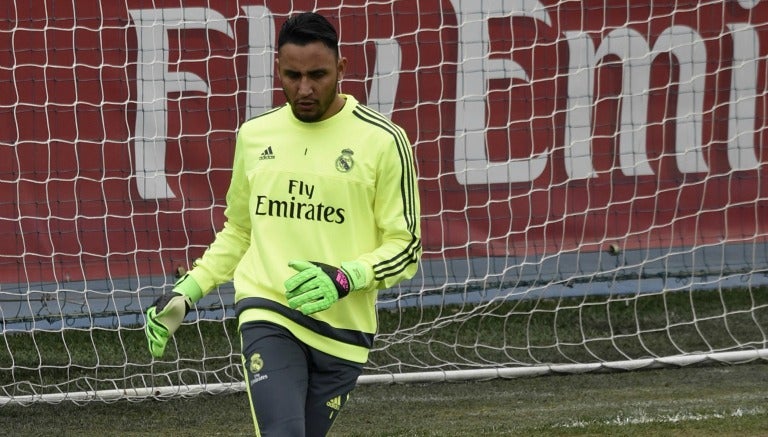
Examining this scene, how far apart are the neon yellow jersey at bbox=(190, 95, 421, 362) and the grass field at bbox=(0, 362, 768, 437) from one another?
247 cm

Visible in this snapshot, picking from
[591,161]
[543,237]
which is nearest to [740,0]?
[591,161]

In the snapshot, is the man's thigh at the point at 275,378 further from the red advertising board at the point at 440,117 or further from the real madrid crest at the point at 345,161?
the red advertising board at the point at 440,117

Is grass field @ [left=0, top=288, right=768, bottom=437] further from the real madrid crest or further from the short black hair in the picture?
the short black hair

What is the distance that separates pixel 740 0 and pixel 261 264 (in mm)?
5686

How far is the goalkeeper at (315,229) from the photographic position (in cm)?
412

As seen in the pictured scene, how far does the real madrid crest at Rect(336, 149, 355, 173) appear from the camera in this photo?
4207 mm

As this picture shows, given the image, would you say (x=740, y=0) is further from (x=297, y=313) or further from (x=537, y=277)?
(x=297, y=313)

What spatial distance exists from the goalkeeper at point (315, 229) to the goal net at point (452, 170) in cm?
372

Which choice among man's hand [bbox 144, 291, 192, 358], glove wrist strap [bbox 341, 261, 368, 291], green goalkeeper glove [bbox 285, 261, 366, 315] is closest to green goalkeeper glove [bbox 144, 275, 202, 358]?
man's hand [bbox 144, 291, 192, 358]

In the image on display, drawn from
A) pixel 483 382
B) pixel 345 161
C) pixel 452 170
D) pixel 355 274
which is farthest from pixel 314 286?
pixel 452 170

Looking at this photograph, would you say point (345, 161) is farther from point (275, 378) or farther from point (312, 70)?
point (275, 378)

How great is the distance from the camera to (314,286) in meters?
3.93

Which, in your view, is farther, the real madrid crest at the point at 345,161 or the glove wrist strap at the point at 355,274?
the real madrid crest at the point at 345,161

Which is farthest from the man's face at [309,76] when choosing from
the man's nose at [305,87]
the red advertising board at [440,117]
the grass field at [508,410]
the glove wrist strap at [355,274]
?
the red advertising board at [440,117]
